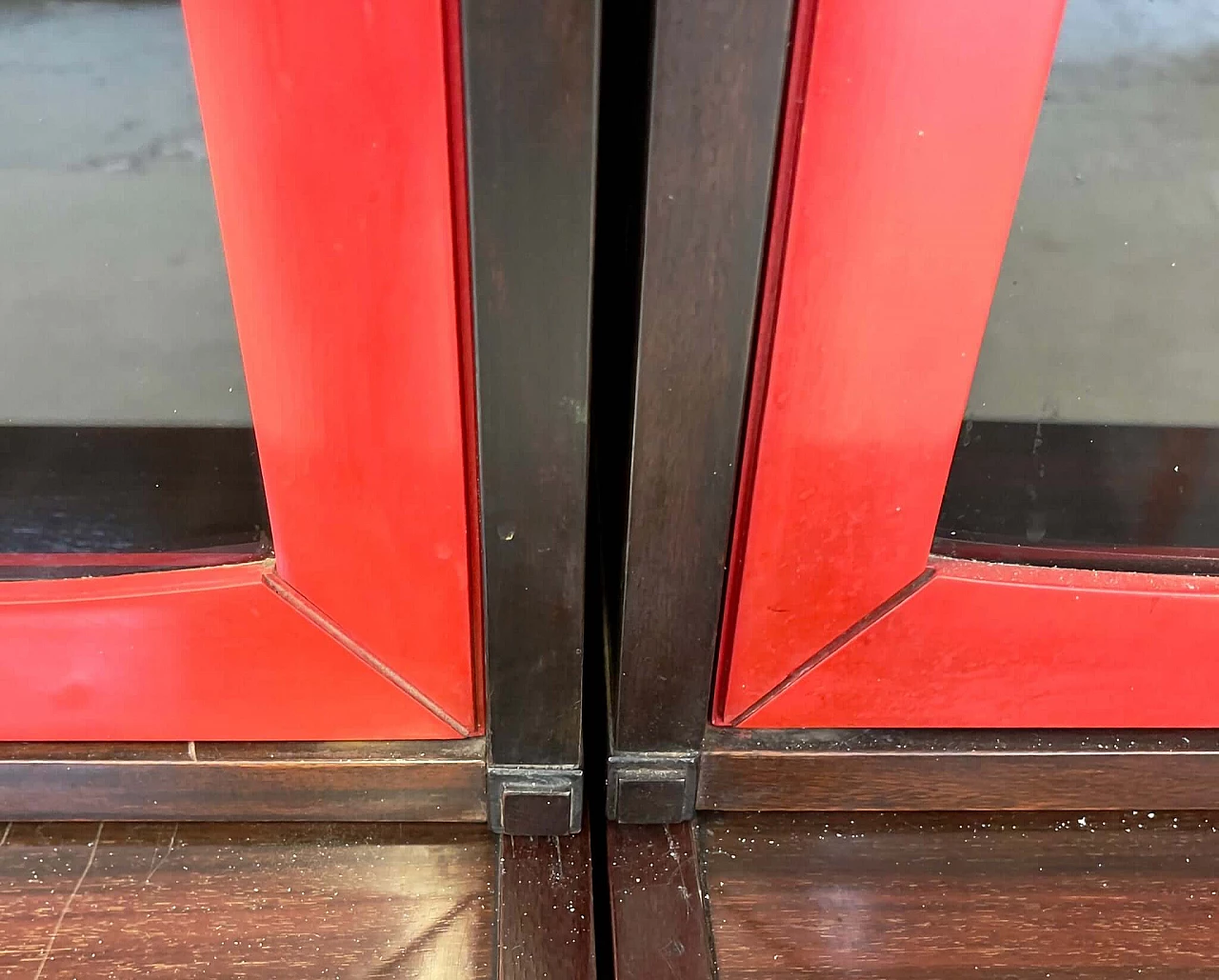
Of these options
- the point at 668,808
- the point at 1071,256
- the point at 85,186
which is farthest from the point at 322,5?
the point at 668,808

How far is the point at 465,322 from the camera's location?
0.52 meters

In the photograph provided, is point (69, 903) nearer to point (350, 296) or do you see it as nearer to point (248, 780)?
point (248, 780)

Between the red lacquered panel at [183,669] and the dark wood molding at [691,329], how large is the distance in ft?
0.53

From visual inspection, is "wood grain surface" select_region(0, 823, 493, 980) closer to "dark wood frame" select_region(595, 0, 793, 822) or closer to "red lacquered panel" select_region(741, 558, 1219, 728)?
"dark wood frame" select_region(595, 0, 793, 822)

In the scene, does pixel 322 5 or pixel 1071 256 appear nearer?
pixel 322 5

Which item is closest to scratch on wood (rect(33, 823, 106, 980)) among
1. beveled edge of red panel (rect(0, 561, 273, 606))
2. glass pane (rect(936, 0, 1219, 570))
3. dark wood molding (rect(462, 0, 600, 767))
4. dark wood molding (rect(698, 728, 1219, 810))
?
beveled edge of red panel (rect(0, 561, 273, 606))

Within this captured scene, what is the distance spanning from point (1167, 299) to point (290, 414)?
Answer: 1.67 feet

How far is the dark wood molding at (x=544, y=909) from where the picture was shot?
2.13ft

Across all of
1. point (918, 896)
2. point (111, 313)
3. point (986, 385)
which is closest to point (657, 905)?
point (918, 896)

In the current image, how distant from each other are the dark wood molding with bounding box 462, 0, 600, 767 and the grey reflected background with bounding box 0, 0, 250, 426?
0.50 ft

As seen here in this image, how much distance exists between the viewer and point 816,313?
53 centimetres

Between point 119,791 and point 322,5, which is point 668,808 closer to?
point 119,791

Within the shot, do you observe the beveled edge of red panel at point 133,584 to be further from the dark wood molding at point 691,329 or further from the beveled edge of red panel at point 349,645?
the dark wood molding at point 691,329

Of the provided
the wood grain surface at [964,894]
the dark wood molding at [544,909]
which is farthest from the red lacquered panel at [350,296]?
the wood grain surface at [964,894]
